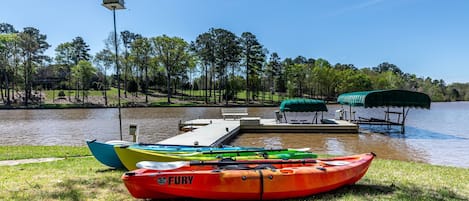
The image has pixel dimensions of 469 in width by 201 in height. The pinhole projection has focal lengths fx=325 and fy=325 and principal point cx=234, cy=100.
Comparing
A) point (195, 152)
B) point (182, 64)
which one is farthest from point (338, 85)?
point (195, 152)

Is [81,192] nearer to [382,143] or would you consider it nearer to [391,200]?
[391,200]

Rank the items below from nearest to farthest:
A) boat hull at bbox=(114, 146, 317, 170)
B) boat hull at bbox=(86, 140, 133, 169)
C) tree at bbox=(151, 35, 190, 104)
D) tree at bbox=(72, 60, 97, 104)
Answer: boat hull at bbox=(114, 146, 317, 170) < boat hull at bbox=(86, 140, 133, 169) < tree at bbox=(72, 60, 97, 104) < tree at bbox=(151, 35, 190, 104)

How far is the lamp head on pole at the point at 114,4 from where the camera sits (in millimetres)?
9180

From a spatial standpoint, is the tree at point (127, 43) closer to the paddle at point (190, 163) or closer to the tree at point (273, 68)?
the tree at point (273, 68)

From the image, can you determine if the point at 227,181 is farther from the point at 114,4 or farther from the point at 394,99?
the point at 394,99

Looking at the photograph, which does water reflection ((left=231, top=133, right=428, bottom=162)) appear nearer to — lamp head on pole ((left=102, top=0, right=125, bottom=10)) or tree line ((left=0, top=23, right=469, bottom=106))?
lamp head on pole ((left=102, top=0, right=125, bottom=10))

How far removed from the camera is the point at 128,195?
5.06 meters

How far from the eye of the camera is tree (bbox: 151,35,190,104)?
56.4 m

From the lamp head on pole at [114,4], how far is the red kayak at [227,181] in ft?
19.7

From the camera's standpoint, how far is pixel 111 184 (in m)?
5.69

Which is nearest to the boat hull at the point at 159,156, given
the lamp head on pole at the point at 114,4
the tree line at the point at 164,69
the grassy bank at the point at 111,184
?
the grassy bank at the point at 111,184

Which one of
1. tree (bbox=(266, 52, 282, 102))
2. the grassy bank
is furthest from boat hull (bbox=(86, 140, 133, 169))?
tree (bbox=(266, 52, 282, 102))

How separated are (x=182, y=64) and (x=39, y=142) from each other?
144ft

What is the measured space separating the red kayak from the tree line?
50856mm
